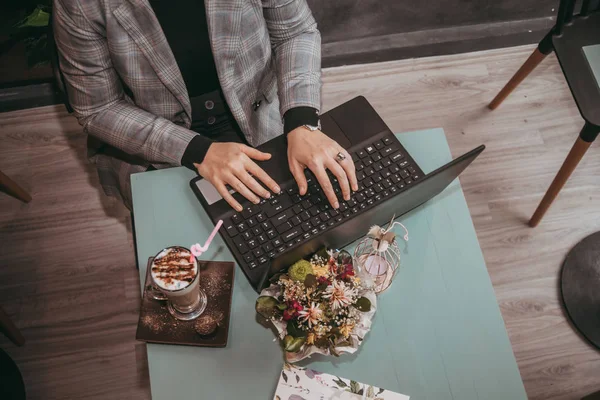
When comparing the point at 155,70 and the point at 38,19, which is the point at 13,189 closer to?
the point at 38,19

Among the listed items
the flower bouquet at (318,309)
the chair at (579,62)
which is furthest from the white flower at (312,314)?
the chair at (579,62)

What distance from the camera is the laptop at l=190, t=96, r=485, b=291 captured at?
3.77 ft

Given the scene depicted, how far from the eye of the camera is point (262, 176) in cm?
124

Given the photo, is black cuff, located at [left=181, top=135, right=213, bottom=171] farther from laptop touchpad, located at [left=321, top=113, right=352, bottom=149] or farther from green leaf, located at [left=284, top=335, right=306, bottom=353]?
green leaf, located at [left=284, top=335, right=306, bottom=353]

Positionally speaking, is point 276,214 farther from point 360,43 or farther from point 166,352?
point 360,43

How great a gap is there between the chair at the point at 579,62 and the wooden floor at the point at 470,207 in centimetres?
31

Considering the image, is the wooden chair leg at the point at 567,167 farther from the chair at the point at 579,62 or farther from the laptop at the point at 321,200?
the laptop at the point at 321,200

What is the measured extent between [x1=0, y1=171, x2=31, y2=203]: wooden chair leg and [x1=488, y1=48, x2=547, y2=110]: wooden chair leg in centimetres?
194

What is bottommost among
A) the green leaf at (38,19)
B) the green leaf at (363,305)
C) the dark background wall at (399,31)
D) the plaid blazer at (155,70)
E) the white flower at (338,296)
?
the dark background wall at (399,31)

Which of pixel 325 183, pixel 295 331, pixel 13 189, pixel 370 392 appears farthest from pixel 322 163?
pixel 13 189

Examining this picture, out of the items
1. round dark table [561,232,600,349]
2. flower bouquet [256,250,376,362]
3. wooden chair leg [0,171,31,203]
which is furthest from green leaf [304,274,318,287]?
wooden chair leg [0,171,31,203]

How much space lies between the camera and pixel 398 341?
1162 millimetres

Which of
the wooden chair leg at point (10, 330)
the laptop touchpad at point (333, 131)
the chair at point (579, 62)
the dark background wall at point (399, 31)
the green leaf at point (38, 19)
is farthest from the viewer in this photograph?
the dark background wall at point (399, 31)

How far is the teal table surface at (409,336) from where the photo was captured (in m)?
1.12
